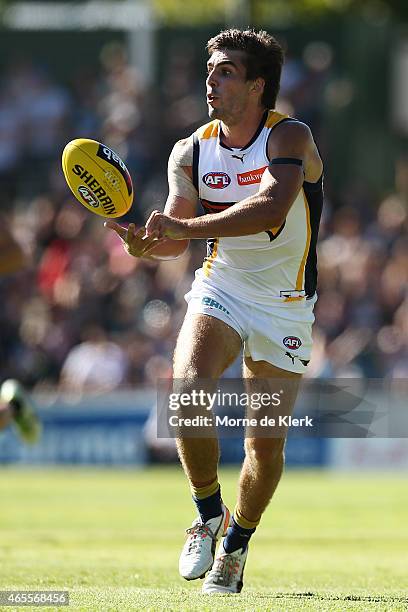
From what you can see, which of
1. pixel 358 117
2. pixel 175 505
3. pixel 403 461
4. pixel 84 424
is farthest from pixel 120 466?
pixel 358 117

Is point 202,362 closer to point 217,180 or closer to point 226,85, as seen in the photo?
point 217,180

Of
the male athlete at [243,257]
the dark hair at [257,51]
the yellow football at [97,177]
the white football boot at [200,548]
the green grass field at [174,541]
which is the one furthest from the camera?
the yellow football at [97,177]

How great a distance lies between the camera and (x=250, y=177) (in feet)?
24.1

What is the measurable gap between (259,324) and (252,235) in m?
0.48

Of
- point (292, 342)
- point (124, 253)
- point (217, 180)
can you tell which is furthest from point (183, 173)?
point (124, 253)

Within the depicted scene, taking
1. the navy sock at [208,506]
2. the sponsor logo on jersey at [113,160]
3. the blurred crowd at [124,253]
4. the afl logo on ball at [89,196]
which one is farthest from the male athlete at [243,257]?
the blurred crowd at [124,253]

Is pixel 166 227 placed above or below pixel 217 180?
below

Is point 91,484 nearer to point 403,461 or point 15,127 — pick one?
point 403,461

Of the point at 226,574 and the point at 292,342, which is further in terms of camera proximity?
the point at 292,342

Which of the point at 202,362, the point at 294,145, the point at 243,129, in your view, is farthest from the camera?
the point at 243,129

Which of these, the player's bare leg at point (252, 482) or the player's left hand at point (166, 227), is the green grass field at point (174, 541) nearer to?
the player's bare leg at point (252, 482)

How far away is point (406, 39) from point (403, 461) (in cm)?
810

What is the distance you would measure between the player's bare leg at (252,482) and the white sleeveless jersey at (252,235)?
42 cm

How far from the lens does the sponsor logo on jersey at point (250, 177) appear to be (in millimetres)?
7305
